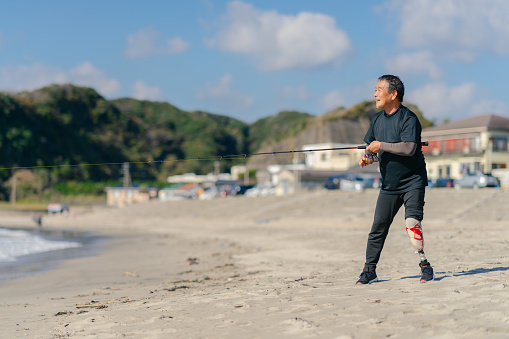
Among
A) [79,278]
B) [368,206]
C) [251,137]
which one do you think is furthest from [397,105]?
[251,137]

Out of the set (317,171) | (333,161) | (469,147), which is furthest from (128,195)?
(469,147)

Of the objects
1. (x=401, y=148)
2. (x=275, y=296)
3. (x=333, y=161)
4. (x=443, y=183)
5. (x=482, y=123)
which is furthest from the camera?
(x=333, y=161)

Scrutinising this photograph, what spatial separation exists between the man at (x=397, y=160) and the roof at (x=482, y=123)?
160 feet

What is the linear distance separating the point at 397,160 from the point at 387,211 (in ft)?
1.68

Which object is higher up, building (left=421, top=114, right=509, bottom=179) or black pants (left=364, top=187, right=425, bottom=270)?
building (left=421, top=114, right=509, bottom=179)

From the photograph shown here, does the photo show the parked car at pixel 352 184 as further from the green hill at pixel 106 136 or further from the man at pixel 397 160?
the man at pixel 397 160

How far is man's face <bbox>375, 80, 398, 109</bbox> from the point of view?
5.09m

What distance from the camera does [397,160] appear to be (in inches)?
197

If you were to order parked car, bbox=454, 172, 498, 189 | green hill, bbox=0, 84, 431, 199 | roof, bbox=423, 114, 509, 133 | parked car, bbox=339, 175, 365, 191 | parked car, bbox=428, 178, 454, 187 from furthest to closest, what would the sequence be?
green hill, bbox=0, 84, 431, 199 < roof, bbox=423, 114, 509, 133 < parked car, bbox=428, 178, 454, 187 < parked car, bbox=339, 175, 365, 191 < parked car, bbox=454, 172, 498, 189

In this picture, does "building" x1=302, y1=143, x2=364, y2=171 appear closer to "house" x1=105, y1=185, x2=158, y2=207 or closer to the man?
"house" x1=105, y1=185, x2=158, y2=207

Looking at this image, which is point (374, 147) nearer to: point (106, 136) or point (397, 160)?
point (397, 160)

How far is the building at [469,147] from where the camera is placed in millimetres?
49531

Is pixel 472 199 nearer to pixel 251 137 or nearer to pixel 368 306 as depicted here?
pixel 368 306

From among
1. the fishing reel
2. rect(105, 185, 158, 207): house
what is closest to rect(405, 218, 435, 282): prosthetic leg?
the fishing reel
